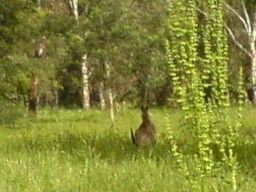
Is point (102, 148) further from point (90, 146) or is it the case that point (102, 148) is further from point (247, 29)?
point (247, 29)

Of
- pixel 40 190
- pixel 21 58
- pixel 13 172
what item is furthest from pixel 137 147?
pixel 21 58

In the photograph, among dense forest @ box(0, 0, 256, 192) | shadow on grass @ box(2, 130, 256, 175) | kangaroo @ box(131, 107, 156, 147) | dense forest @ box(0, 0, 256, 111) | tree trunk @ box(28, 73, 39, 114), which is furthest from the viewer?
tree trunk @ box(28, 73, 39, 114)

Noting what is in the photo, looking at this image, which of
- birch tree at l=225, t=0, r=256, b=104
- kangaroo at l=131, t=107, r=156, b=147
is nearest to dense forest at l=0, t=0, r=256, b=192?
kangaroo at l=131, t=107, r=156, b=147

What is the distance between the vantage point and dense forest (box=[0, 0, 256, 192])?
20.9ft

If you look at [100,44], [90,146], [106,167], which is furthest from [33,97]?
[106,167]

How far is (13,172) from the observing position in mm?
9594

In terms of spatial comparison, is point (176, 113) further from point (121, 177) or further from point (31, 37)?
point (121, 177)

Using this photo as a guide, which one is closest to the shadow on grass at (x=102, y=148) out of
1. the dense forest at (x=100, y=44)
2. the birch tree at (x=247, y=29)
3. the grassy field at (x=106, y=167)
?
the grassy field at (x=106, y=167)

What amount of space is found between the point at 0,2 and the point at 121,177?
1069 cm

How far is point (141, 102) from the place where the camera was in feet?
59.7

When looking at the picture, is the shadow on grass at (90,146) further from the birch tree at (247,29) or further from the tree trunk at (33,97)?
the birch tree at (247,29)

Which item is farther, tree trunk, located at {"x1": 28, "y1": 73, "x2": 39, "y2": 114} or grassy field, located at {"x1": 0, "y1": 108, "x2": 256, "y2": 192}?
tree trunk, located at {"x1": 28, "y1": 73, "x2": 39, "y2": 114}

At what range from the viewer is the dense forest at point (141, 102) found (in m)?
6.38

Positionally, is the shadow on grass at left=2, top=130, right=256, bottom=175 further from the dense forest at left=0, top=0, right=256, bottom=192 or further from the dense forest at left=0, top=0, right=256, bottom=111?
the dense forest at left=0, top=0, right=256, bottom=111
